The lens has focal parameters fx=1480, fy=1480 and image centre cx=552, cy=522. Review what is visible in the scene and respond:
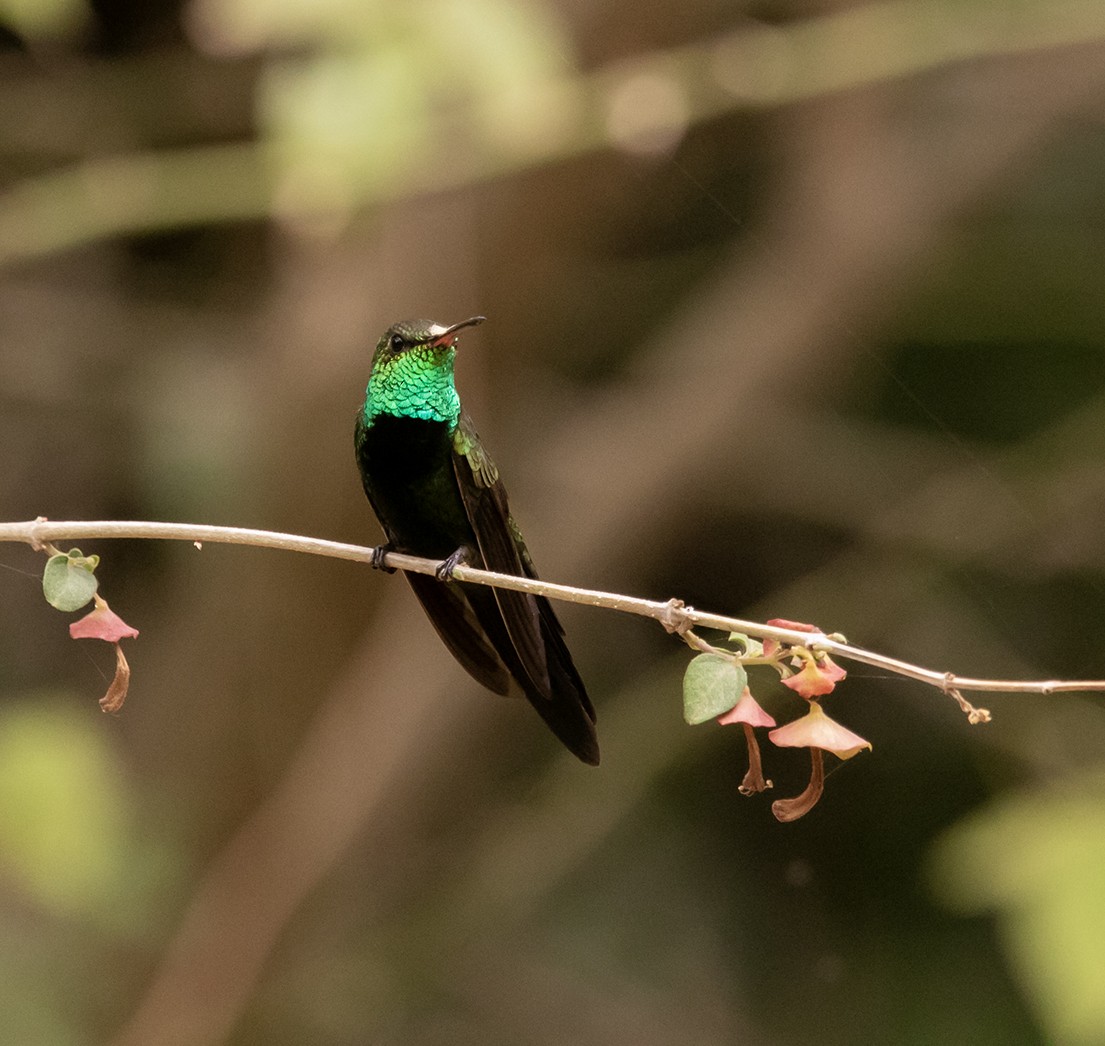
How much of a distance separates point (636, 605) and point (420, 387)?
3.94ft

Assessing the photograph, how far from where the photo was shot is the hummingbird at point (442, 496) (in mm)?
2164

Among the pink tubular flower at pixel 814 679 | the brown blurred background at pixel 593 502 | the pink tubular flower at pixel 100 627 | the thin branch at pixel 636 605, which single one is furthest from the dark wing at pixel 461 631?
the brown blurred background at pixel 593 502

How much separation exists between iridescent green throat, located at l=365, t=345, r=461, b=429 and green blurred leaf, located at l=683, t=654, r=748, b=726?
1167mm

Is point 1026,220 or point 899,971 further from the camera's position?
point 1026,220

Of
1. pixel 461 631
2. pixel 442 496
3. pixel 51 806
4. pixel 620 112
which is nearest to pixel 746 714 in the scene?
pixel 461 631

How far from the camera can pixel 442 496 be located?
8.09ft

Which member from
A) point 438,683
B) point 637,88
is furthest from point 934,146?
point 438,683

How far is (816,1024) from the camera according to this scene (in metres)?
4.26

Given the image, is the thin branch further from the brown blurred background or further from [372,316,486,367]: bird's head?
the brown blurred background

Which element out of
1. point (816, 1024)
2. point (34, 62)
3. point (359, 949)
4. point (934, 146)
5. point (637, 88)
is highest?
point (34, 62)

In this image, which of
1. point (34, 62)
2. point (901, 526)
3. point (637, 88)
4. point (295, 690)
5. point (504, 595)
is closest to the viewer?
point (504, 595)

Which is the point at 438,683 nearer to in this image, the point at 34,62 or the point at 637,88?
the point at 637,88

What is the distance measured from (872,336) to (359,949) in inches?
95.8

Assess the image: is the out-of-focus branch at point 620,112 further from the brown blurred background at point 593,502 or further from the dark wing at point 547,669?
the dark wing at point 547,669
